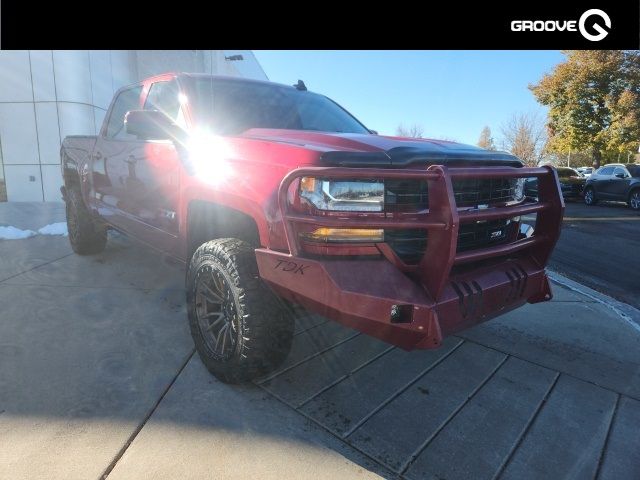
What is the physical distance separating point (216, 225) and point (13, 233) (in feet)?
17.4

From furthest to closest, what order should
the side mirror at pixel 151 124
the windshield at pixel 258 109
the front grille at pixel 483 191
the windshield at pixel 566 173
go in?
the windshield at pixel 566 173 < the windshield at pixel 258 109 < the side mirror at pixel 151 124 < the front grille at pixel 483 191

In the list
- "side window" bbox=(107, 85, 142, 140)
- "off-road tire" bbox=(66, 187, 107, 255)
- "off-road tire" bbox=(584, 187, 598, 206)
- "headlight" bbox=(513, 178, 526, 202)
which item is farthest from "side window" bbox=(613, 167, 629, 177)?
"off-road tire" bbox=(66, 187, 107, 255)

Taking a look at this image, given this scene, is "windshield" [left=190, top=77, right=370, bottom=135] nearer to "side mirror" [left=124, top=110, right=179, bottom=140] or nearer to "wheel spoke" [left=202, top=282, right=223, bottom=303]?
"side mirror" [left=124, top=110, right=179, bottom=140]

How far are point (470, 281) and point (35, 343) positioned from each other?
2.79 m

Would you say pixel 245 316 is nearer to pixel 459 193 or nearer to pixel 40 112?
pixel 459 193

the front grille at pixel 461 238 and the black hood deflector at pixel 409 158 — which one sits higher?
the black hood deflector at pixel 409 158

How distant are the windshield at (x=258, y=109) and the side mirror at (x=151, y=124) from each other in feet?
0.67

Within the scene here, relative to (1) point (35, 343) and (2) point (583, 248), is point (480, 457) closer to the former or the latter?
(1) point (35, 343)

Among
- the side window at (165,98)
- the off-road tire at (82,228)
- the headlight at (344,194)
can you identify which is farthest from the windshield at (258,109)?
the off-road tire at (82,228)

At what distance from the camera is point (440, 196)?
73.4 inches

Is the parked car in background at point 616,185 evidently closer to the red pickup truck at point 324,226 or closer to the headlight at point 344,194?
the red pickup truck at point 324,226

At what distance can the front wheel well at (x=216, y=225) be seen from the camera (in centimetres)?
251
